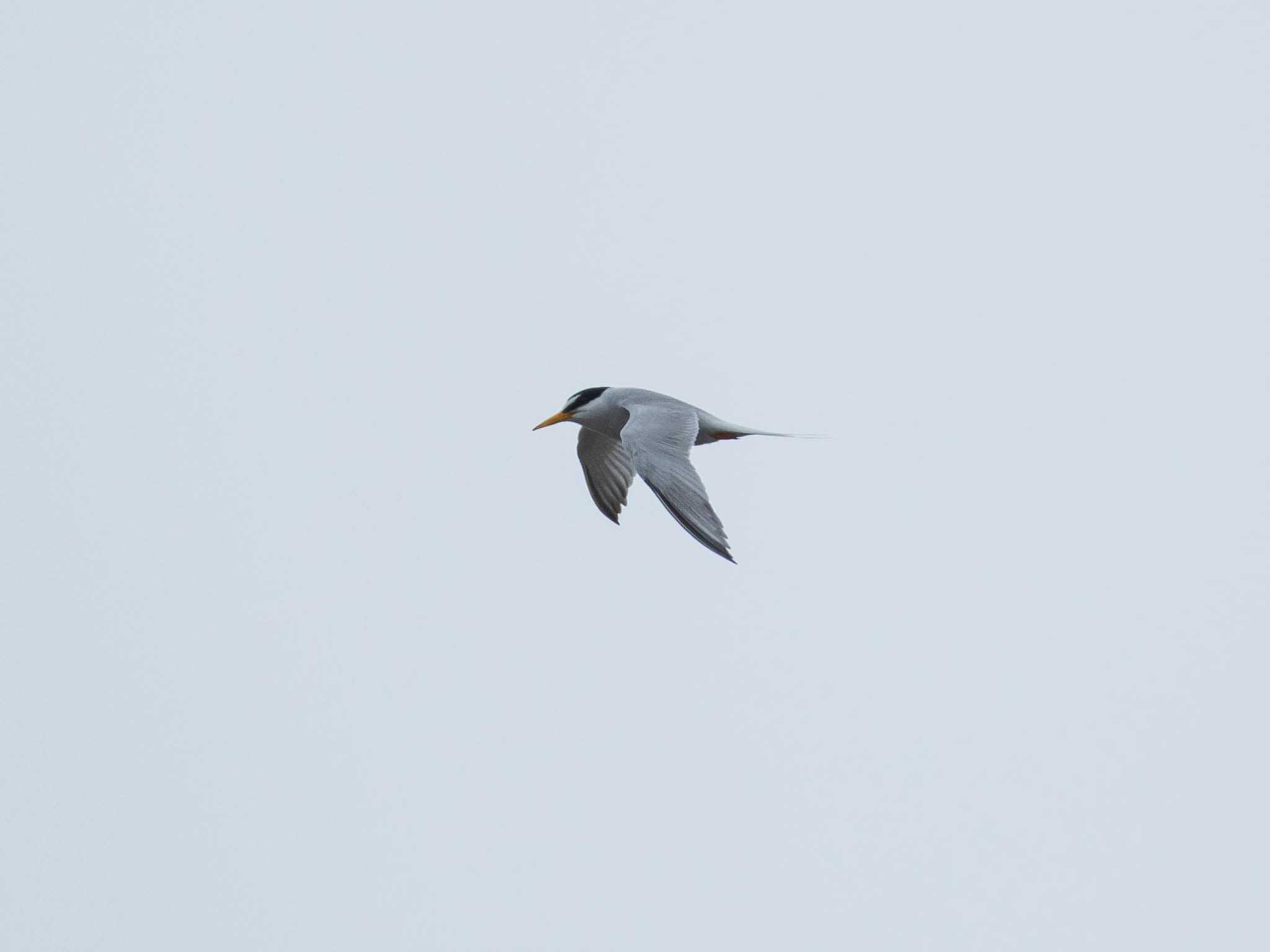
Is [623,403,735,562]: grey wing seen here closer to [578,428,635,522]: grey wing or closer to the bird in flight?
the bird in flight

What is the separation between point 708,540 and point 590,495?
522 centimetres

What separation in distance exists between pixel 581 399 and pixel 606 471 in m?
0.79

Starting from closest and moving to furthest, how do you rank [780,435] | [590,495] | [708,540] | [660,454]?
[708,540] < [660,454] < [780,435] < [590,495]

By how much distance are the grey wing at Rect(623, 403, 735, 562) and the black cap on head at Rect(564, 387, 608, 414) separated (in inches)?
45.6

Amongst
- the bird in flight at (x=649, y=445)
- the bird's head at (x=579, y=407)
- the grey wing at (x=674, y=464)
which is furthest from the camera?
the bird's head at (x=579, y=407)

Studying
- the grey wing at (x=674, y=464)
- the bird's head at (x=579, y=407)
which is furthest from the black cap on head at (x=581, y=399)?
the grey wing at (x=674, y=464)

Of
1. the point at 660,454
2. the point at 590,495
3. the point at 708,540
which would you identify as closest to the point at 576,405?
the point at 590,495

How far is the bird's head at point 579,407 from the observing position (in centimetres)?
1548

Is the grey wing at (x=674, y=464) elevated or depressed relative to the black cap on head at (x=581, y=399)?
depressed

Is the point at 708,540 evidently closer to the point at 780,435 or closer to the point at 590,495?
the point at 780,435

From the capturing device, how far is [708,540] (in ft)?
35.9

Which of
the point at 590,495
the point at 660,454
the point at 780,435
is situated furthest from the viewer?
the point at 590,495

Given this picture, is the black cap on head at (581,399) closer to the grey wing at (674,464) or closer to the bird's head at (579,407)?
the bird's head at (579,407)

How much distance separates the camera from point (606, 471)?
1599cm
